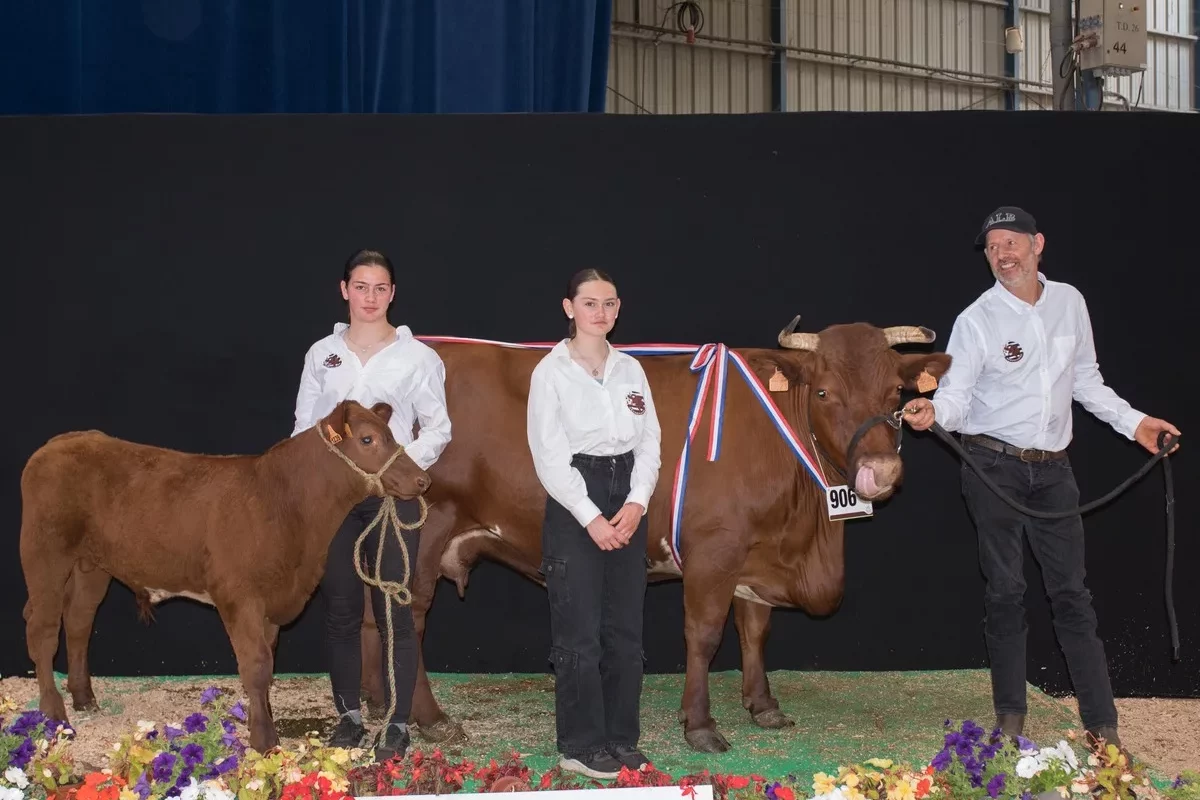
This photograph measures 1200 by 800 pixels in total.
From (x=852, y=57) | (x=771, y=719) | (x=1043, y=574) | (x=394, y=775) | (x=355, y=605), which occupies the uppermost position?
(x=852, y=57)

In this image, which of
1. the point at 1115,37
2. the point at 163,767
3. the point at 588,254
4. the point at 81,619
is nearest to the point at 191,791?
the point at 163,767

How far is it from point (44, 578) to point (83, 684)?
23.5 inches

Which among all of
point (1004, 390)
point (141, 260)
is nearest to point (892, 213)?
point (1004, 390)

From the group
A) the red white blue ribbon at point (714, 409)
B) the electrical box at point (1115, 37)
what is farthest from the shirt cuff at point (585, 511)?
the electrical box at point (1115, 37)

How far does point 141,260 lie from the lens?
5410mm

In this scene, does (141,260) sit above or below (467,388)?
above

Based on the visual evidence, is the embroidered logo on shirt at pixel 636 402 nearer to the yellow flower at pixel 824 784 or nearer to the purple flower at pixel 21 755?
the yellow flower at pixel 824 784

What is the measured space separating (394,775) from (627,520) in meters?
1.14

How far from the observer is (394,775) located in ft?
9.45

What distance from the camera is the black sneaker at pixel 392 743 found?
388 cm

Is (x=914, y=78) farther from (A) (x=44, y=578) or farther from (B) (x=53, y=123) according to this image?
(A) (x=44, y=578)

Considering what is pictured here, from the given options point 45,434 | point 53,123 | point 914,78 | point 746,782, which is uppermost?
point 914,78

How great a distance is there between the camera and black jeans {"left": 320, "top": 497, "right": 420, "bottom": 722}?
402 cm

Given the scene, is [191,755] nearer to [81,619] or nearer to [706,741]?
[706,741]
